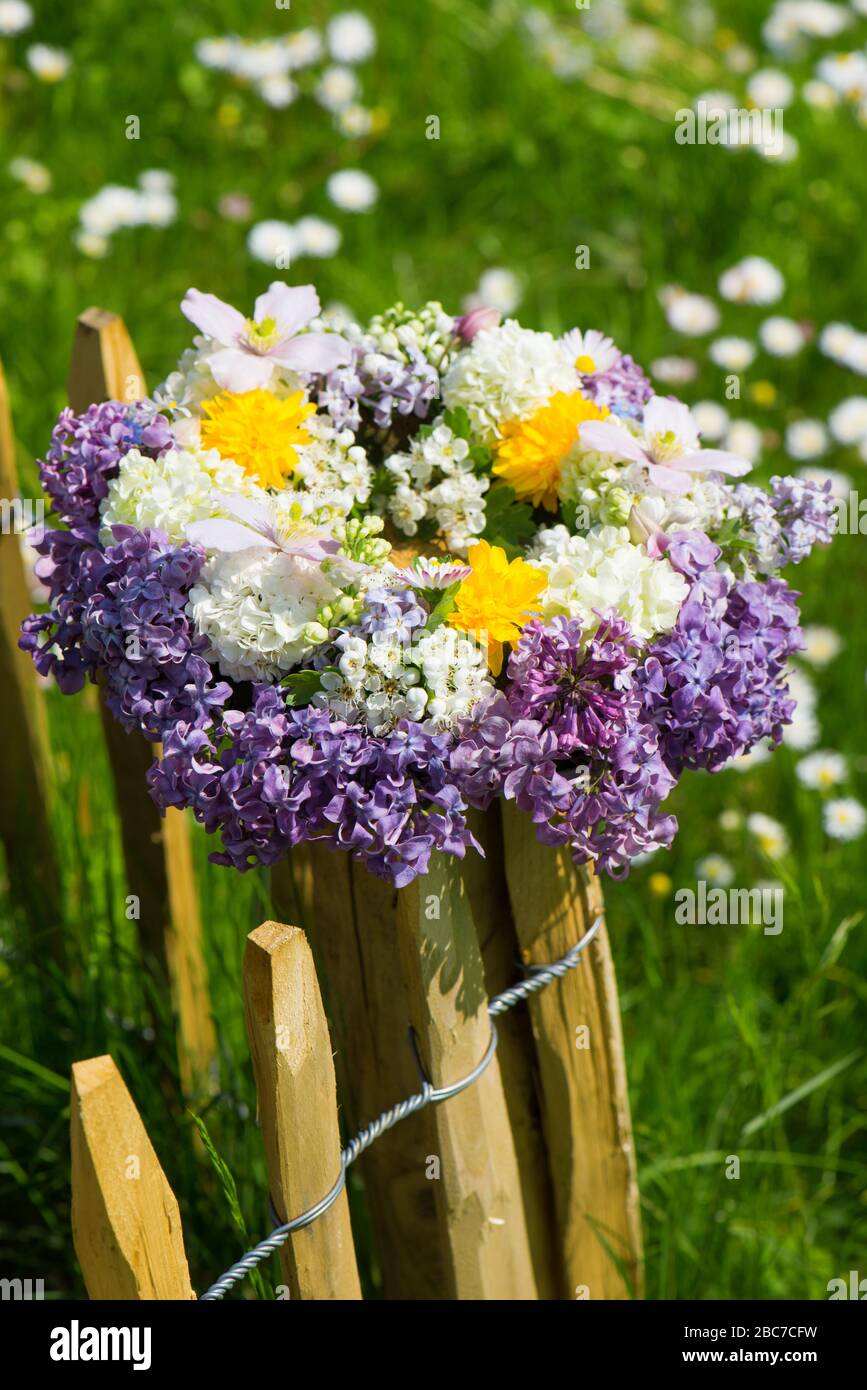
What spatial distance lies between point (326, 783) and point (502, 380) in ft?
1.76

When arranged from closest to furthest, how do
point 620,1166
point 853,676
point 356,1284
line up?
point 356,1284
point 620,1166
point 853,676

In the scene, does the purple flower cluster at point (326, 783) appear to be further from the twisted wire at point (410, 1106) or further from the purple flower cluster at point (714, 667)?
the twisted wire at point (410, 1106)

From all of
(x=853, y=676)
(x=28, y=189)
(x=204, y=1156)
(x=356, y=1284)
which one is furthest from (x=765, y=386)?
(x=356, y=1284)

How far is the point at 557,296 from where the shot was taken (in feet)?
12.7

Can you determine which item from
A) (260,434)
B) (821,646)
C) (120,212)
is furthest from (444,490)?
(120,212)

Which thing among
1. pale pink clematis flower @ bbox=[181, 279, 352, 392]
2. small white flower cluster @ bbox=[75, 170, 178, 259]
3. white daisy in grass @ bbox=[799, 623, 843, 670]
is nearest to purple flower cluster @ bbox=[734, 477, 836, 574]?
pale pink clematis flower @ bbox=[181, 279, 352, 392]

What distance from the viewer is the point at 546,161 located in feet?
13.6

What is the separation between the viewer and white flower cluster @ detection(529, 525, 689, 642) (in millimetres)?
1379

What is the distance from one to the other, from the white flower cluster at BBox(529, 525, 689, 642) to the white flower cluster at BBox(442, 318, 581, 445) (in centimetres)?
22

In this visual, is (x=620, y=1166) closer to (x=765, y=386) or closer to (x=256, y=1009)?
(x=256, y=1009)

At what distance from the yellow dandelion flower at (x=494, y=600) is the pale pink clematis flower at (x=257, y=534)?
14 cm

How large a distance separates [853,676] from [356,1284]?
6.25 feet

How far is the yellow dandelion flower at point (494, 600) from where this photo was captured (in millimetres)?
1351
